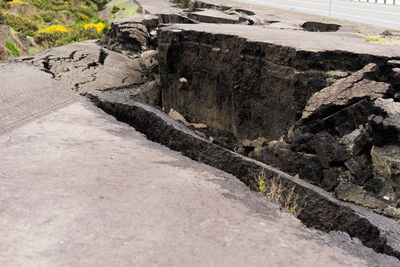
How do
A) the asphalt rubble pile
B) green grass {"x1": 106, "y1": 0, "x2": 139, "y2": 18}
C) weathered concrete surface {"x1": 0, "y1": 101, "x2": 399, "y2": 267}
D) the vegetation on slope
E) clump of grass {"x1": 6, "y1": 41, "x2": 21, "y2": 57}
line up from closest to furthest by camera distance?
weathered concrete surface {"x1": 0, "y1": 101, "x2": 399, "y2": 267} < the asphalt rubble pile < clump of grass {"x1": 6, "y1": 41, "x2": 21, "y2": 57} < the vegetation on slope < green grass {"x1": 106, "y1": 0, "x2": 139, "y2": 18}

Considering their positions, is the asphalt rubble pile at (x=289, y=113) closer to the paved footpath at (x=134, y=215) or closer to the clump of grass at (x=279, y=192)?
the clump of grass at (x=279, y=192)

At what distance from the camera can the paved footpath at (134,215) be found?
6.29 ft

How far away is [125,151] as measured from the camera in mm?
3365

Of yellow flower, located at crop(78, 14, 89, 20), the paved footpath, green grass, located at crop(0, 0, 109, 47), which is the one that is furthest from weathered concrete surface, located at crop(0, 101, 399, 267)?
yellow flower, located at crop(78, 14, 89, 20)

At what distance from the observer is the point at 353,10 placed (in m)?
16.3

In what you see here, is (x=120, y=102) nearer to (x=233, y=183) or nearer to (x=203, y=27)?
(x=203, y=27)

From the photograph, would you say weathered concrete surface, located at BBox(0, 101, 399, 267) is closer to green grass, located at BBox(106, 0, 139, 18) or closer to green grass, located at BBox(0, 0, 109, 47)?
green grass, located at BBox(0, 0, 109, 47)

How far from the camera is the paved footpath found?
1.92 metres

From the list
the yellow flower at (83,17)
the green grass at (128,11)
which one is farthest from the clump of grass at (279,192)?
the yellow flower at (83,17)

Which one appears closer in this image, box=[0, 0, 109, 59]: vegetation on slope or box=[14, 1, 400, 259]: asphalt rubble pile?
box=[14, 1, 400, 259]: asphalt rubble pile

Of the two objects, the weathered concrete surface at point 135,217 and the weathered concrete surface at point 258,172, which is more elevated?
the weathered concrete surface at point 135,217

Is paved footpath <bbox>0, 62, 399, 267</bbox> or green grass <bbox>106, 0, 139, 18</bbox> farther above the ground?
green grass <bbox>106, 0, 139, 18</bbox>

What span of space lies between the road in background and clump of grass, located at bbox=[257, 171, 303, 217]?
10.5 m

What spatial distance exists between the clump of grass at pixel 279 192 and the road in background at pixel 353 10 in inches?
414
